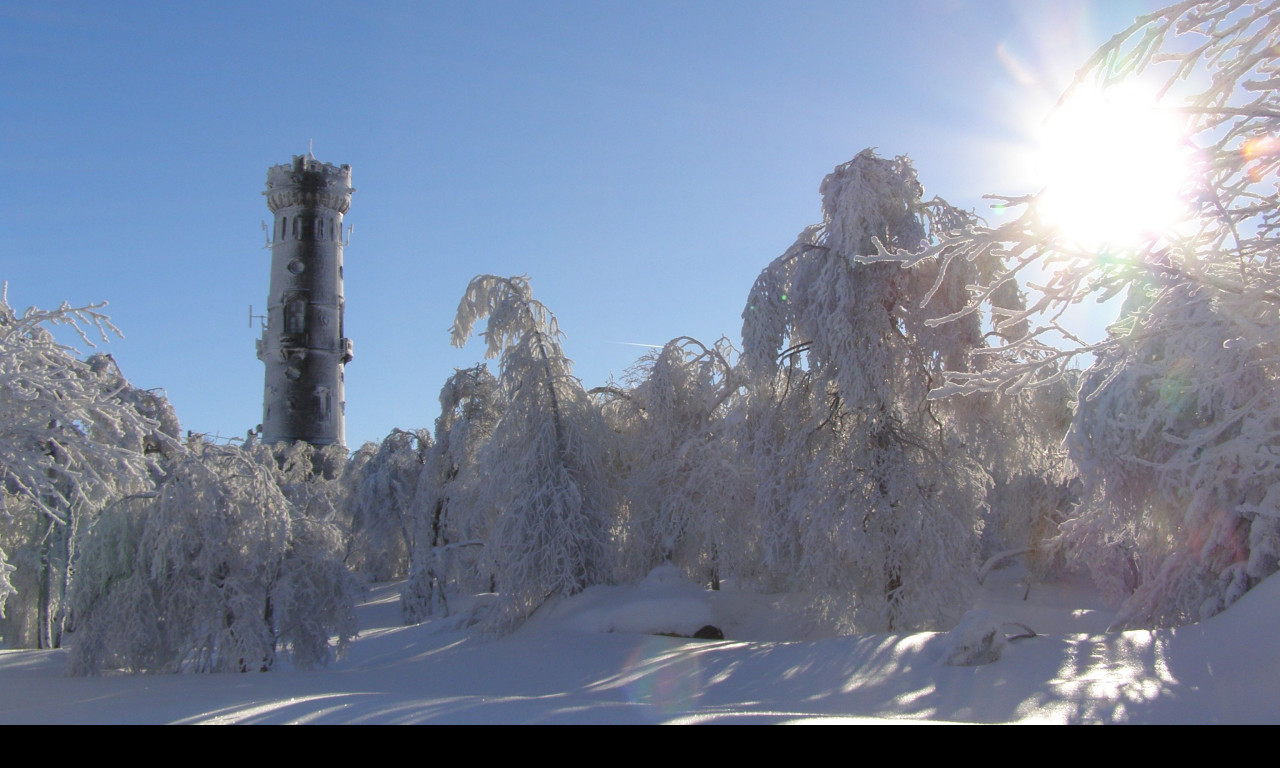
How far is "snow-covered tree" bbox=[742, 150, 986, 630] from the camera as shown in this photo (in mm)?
11242

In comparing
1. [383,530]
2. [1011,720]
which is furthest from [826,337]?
[383,530]

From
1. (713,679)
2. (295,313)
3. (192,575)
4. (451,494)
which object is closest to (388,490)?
(451,494)

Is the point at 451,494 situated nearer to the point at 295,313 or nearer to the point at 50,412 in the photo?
the point at 50,412

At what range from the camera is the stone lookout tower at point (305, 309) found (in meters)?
42.6

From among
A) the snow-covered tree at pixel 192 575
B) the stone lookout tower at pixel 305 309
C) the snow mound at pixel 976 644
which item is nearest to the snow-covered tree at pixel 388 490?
the stone lookout tower at pixel 305 309

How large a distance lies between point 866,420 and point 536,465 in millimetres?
5811

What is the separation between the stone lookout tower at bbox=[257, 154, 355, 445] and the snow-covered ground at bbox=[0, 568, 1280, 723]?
100 ft

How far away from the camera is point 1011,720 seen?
16.8ft

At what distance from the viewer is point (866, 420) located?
11.6 metres

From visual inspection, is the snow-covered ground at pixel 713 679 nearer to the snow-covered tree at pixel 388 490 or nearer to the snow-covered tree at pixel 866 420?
the snow-covered tree at pixel 866 420

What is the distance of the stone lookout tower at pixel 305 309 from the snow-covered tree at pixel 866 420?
36.5 meters

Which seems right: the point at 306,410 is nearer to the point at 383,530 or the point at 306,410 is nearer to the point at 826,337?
the point at 383,530

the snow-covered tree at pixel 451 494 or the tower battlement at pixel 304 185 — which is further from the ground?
the tower battlement at pixel 304 185
